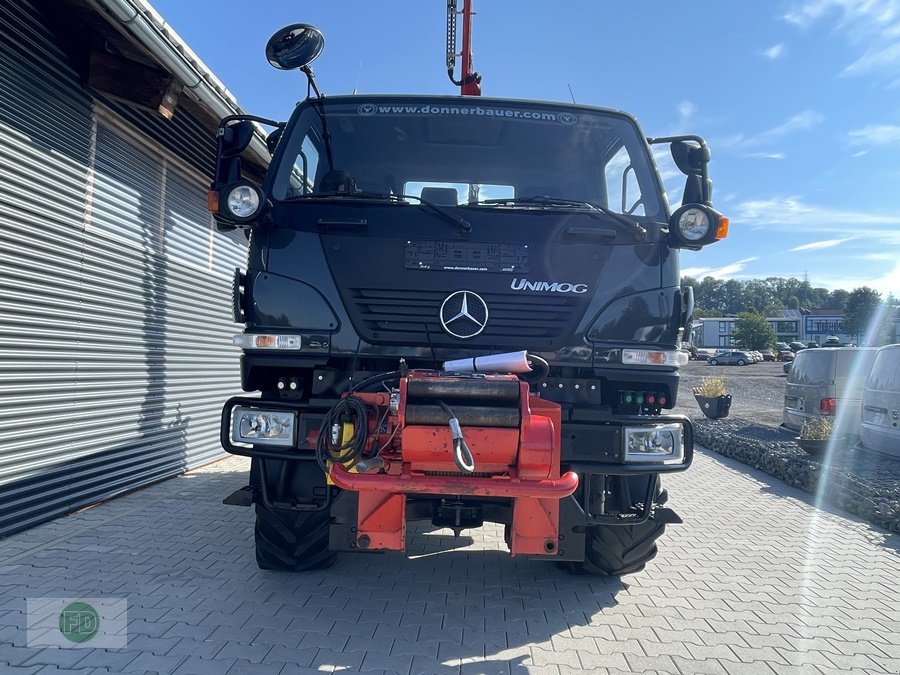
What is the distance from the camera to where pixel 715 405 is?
14.4 meters

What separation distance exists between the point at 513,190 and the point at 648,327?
1.18 m

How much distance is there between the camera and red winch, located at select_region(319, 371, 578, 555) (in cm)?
270

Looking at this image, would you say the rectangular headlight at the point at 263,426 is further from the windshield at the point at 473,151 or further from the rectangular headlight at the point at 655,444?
the rectangular headlight at the point at 655,444

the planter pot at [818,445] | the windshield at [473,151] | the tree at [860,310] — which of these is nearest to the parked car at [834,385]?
the planter pot at [818,445]

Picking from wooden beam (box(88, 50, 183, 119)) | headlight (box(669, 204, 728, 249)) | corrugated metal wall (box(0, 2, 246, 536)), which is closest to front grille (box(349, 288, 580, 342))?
headlight (box(669, 204, 728, 249))

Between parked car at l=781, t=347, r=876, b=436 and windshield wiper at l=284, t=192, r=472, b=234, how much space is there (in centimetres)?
803

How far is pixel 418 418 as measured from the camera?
2.70 metres

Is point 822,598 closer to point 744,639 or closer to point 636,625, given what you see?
point 744,639

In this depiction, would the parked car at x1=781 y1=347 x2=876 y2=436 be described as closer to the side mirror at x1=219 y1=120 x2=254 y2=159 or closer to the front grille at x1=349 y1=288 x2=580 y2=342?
the front grille at x1=349 y1=288 x2=580 y2=342

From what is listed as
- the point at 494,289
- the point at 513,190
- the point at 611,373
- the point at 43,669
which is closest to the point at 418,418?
the point at 494,289

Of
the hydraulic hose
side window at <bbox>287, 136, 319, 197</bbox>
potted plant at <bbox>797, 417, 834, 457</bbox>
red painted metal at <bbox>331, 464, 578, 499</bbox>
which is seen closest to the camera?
the hydraulic hose

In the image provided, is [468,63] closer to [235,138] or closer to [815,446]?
[235,138]

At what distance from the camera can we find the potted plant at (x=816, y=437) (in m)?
8.58

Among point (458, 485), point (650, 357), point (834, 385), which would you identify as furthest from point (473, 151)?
point (834, 385)
